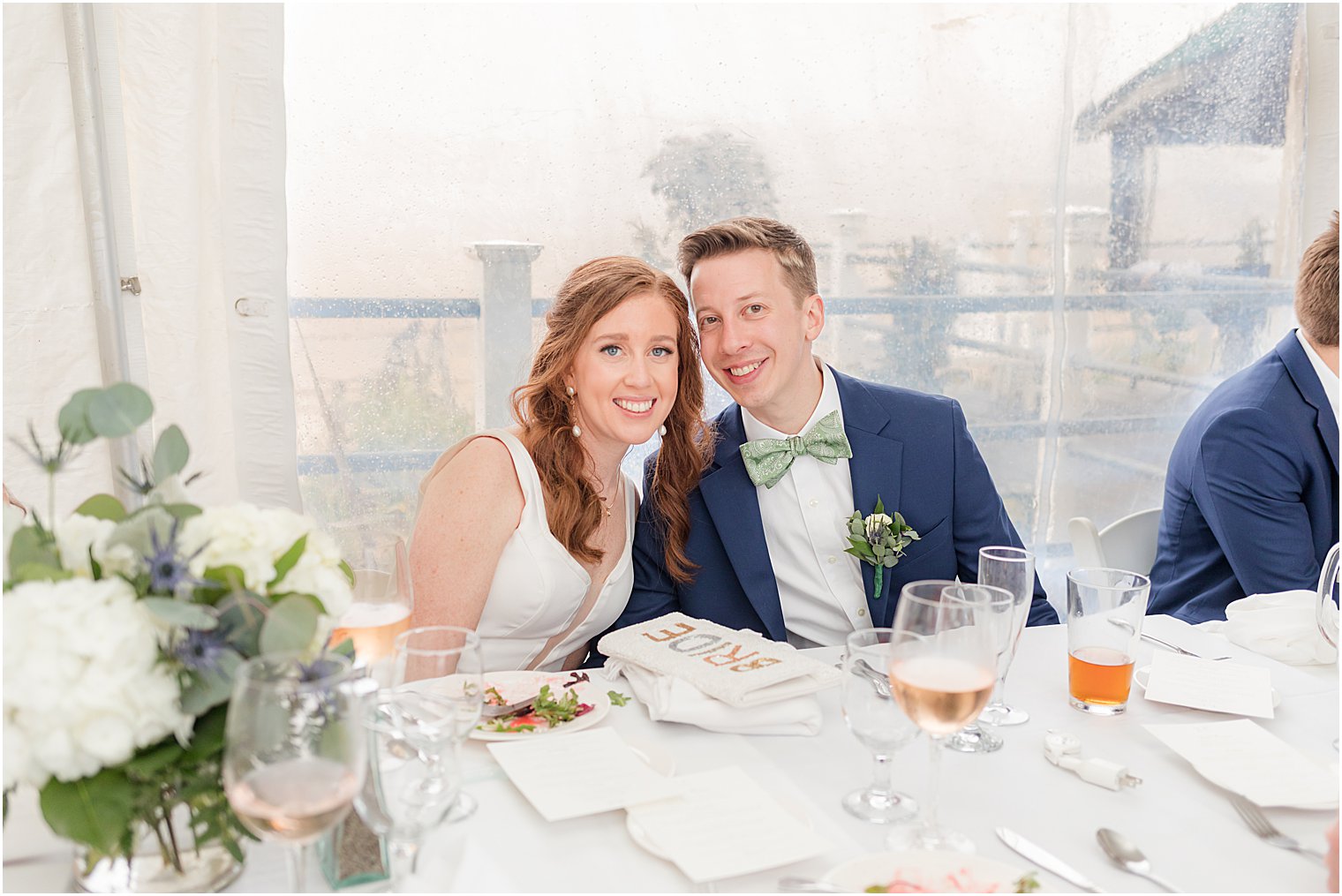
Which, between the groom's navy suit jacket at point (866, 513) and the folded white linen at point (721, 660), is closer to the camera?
the folded white linen at point (721, 660)

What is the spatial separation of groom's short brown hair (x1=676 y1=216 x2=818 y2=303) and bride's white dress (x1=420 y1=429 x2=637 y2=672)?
617 mm

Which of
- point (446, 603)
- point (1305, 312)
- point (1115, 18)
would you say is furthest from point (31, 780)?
point (1115, 18)

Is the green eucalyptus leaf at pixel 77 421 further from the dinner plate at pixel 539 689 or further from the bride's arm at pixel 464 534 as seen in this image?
the bride's arm at pixel 464 534

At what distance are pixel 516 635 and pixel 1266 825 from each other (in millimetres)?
1317

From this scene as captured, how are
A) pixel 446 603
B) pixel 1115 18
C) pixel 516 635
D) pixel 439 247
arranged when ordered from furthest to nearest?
pixel 1115 18 → pixel 439 247 → pixel 516 635 → pixel 446 603

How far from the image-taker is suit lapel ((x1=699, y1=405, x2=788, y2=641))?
2.09m

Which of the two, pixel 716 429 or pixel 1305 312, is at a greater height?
pixel 1305 312

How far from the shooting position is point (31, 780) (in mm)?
812

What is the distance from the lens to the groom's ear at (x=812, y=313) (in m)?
2.32

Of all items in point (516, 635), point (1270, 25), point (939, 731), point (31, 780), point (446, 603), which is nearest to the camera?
point (31, 780)

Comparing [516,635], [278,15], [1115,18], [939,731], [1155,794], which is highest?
[1115,18]

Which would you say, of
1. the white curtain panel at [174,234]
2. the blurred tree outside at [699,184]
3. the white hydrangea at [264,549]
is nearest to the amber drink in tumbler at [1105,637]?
the white hydrangea at [264,549]

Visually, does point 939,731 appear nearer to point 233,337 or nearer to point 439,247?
point 233,337

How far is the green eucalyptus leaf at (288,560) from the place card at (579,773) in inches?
15.0
